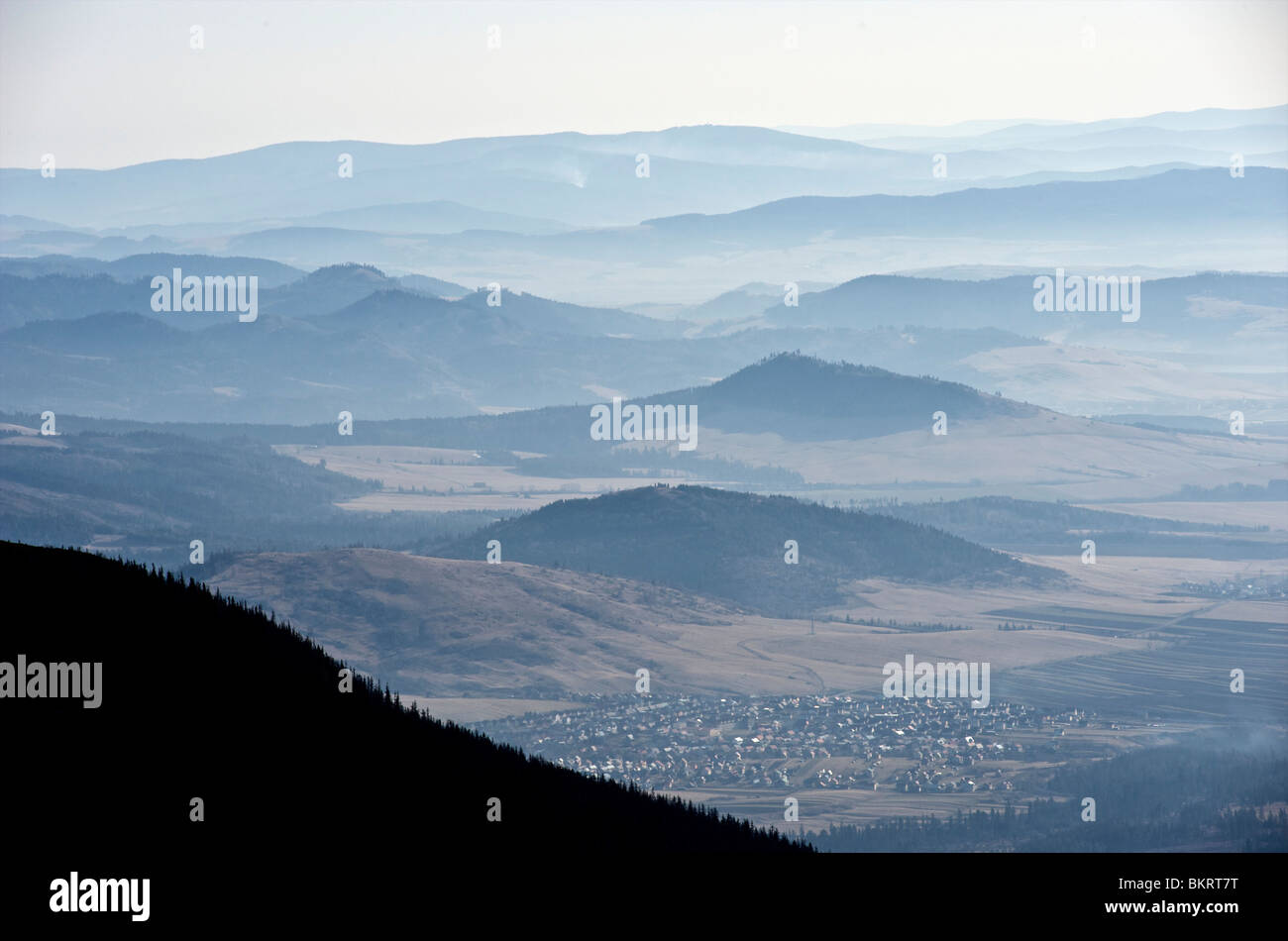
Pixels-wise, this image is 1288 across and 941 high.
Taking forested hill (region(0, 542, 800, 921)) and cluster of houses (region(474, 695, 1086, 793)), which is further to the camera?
cluster of houses (region(474, 695, 1086, 793))

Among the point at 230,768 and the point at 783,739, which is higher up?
the point at 230,768

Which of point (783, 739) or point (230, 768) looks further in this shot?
point (783, 739)
